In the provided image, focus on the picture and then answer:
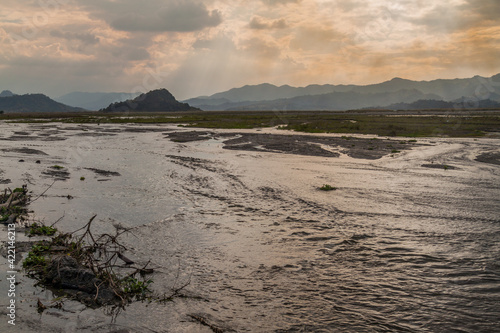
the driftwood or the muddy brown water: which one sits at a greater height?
the driftwood

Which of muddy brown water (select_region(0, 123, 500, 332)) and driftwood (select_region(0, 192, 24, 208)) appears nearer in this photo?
muddy brown water (select_region(0, 123, 500, 332))

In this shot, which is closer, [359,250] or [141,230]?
[359,250]

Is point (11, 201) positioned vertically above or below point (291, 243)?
above

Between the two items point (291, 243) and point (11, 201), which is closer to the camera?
point (291, 243)

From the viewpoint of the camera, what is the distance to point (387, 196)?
21.6 m

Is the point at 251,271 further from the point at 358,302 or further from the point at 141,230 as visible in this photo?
the point at 141,230

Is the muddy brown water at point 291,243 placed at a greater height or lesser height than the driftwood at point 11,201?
lesser

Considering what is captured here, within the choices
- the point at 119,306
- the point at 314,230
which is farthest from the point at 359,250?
the point at 119,306

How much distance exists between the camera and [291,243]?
46.5 ft

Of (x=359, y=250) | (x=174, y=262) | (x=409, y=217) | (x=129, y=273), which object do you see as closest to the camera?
(x=129, y=273)

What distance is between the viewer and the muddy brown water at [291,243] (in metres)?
9.02

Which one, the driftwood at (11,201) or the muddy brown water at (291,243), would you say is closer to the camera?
the muddy brown water at (291,243)

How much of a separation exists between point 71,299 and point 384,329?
28.5 ft

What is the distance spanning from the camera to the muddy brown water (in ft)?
29.6
